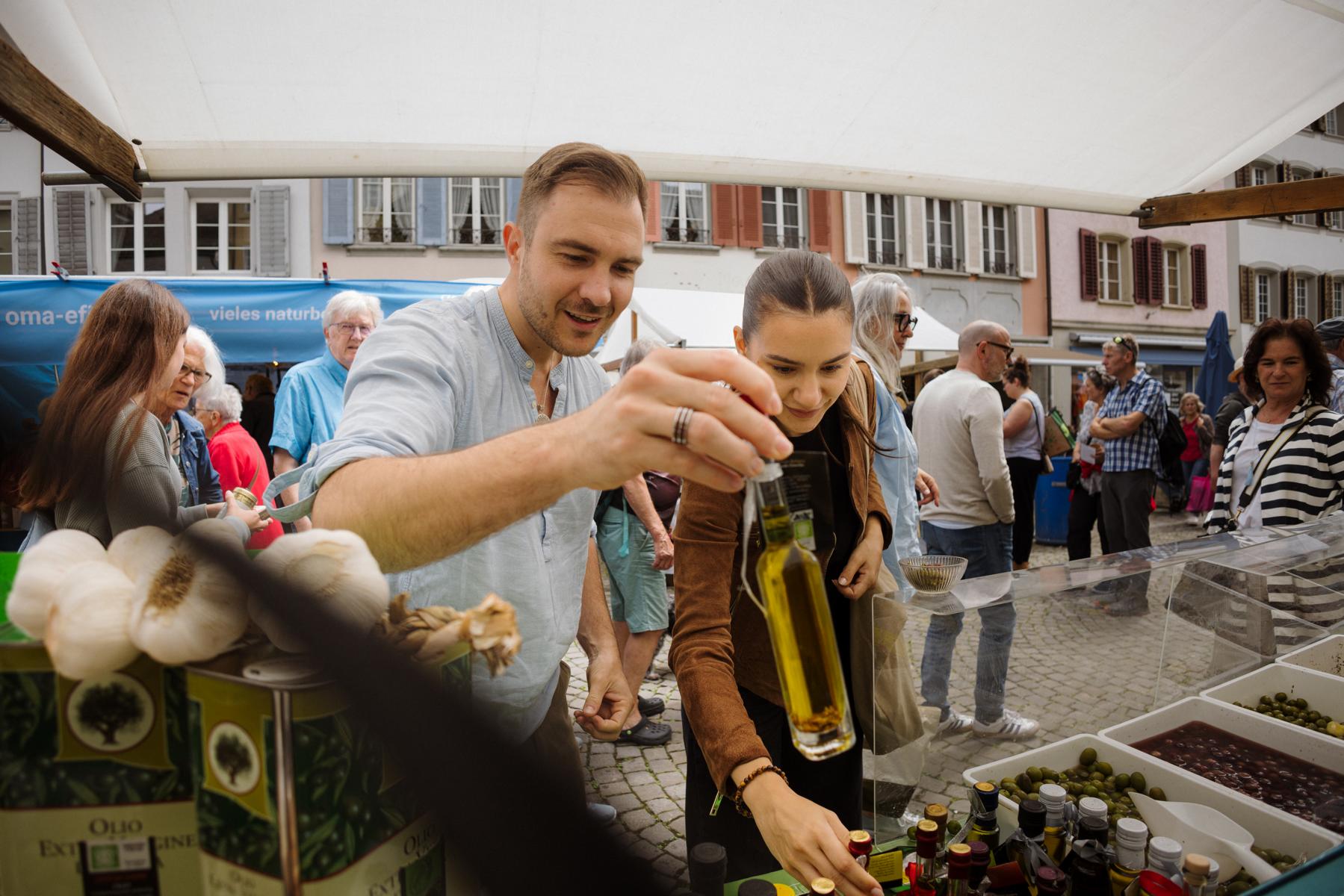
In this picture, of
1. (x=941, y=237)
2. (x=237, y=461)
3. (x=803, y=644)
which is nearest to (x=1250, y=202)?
(x=803, y=644)

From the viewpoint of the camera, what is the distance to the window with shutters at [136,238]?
12297mm

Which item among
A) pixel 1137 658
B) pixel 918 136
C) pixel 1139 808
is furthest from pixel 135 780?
pixel 918 136

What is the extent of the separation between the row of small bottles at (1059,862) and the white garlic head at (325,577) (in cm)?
100

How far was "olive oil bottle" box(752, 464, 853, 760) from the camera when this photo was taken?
705mm

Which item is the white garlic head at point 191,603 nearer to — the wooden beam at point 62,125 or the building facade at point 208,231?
the wooden beam at point 62,125

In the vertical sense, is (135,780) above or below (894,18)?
below

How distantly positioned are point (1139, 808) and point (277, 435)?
301 cm

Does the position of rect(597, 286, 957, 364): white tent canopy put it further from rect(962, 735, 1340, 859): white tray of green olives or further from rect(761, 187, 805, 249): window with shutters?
rect(761, 187, 805, 249): window with shutters

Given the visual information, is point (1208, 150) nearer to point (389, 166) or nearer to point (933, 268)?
point (389, 166)

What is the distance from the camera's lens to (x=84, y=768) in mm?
536

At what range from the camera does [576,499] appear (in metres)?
1.25

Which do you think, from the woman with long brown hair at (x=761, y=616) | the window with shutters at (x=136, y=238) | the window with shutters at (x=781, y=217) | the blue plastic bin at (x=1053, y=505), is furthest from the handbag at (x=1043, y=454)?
the window with shutters at (x=136, y=238)

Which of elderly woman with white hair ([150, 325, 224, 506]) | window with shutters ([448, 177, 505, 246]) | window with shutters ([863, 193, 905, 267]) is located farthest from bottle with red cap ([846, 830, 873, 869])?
window with shutters ([863, 193, 905, 267])

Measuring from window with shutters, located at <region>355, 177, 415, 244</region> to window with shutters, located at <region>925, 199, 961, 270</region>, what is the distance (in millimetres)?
10693
